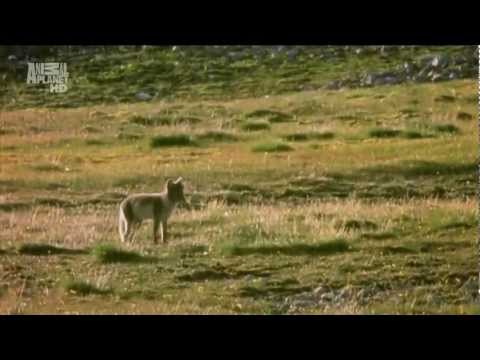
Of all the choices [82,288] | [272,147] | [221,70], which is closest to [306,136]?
[272,147]

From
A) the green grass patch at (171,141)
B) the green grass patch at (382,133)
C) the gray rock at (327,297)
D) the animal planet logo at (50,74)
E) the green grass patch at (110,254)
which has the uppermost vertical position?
the animal planet logo at (50,74)

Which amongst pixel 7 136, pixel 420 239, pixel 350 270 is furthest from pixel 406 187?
pixel 7 136

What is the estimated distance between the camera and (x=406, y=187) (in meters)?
7.50

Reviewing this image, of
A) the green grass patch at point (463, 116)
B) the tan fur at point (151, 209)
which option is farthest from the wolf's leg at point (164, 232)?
the green grass patch at point (463, 116)

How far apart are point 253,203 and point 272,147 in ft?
1.61

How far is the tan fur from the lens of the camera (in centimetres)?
708

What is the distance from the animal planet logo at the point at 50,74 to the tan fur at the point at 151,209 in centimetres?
98

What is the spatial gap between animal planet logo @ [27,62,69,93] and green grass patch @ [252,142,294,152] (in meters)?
1.58

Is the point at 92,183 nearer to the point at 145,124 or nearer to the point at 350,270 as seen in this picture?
the point at 145,124

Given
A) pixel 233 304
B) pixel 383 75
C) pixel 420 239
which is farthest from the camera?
pixel 383 75

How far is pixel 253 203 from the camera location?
Answer: 24.2ft

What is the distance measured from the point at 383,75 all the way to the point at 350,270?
1.86 metres

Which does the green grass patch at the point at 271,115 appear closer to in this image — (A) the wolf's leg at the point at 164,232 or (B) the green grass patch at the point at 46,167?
(A) the wolf's leg at the point at 164,232

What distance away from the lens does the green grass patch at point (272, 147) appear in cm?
749
